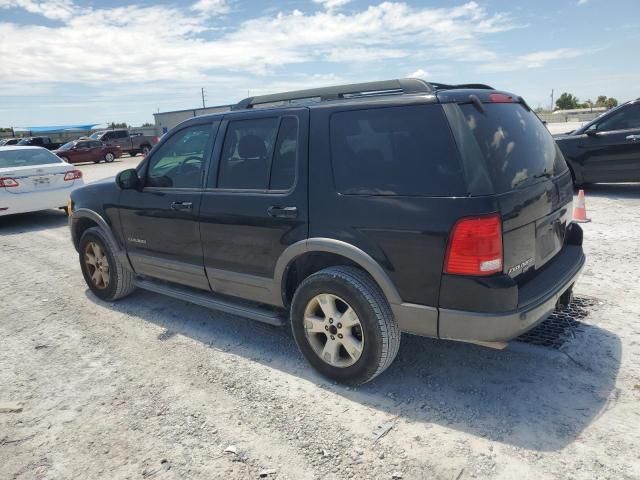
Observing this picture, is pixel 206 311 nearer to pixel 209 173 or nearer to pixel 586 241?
pixel 209 173

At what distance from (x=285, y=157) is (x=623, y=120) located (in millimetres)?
8013

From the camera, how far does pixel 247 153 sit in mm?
3797

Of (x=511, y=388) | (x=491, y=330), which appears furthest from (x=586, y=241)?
(x=491, y=330)

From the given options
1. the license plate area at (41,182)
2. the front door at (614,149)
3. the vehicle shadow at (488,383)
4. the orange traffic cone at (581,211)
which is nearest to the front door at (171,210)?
the vehicle shadow at (488,383)

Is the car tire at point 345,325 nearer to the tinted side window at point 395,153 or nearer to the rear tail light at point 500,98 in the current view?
the tinted side window at point 395,153

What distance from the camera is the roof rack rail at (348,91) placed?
3.10 meters

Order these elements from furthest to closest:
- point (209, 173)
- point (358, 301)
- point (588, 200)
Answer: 1. point (588, 200)
2. point (209, 173)
3. point (358, 301)

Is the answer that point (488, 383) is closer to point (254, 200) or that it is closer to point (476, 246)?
point (476, 246)

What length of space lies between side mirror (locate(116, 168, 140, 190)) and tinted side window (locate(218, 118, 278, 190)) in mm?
1054

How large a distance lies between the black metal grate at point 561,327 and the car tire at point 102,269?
3.73 meters

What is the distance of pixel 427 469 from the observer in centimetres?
251

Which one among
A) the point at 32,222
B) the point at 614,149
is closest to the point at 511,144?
the point at 614,149

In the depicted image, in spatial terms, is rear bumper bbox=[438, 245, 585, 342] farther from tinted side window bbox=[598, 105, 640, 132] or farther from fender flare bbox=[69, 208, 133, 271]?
tinted side window bbox=[598, 105, 640, 132]

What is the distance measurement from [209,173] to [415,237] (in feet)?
6.32
